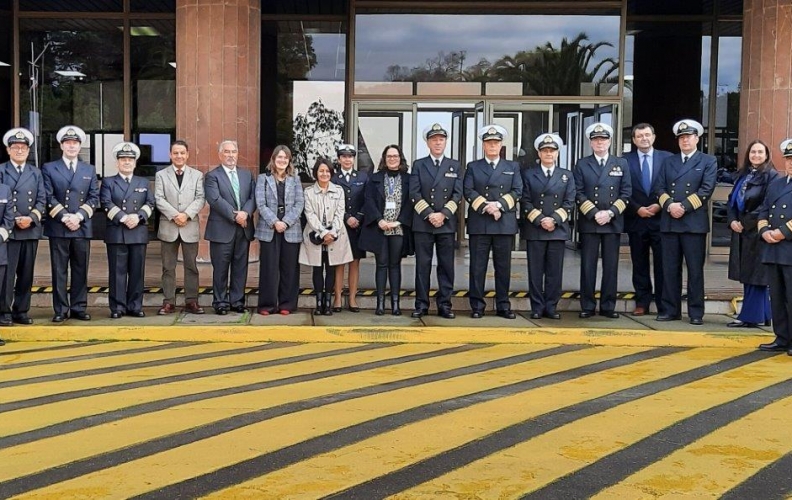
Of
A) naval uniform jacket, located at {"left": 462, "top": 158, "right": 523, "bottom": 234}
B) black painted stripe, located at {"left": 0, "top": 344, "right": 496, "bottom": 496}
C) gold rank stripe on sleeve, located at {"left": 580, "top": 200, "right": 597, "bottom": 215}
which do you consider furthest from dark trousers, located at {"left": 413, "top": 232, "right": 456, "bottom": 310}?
black painted stripe, located at {"left": 0, "top": 344, "right": 496, "bottom": 496}

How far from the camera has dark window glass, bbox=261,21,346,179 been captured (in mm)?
16656

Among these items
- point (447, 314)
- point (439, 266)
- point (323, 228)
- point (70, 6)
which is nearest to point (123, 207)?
point (323, 228)

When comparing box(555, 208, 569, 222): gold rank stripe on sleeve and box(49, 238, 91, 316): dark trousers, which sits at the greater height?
box(555, 208, 569, 222): gold rank stripe on sleeve

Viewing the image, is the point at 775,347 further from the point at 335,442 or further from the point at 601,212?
the point at 335,442

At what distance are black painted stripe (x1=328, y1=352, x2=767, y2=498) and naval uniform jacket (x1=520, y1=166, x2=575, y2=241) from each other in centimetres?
282

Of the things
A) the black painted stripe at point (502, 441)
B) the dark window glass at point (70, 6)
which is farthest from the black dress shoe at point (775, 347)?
the dark window glass at point (70, 6)

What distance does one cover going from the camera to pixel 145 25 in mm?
16375

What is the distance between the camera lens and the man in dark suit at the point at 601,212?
35.8 feet

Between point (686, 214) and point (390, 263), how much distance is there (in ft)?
10.7

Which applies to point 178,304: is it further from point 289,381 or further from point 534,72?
point 534,72

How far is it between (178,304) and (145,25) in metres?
6.76

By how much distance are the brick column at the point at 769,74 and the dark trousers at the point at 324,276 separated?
648 centimetres

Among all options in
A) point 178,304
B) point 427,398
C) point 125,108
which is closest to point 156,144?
point 125,108

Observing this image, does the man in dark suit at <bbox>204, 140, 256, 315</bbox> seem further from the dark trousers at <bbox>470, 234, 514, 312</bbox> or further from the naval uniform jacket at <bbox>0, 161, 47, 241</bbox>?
the dark trousers at <bbox>470, 234, 514, 312</bbox>
